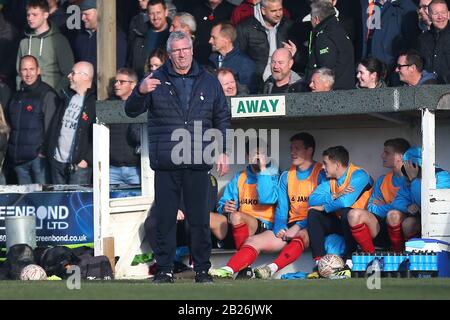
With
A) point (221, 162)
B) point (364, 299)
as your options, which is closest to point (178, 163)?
point (221, 162)

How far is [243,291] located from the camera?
30.8ft

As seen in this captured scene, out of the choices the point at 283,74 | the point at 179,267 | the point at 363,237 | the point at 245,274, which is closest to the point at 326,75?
the point at 283,74

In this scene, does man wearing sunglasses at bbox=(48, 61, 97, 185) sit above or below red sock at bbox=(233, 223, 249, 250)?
above

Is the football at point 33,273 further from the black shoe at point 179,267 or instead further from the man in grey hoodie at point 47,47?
the man in grey hoodie at point 47,47

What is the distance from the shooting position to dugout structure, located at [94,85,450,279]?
12.8 metres

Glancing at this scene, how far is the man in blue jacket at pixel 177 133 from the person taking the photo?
1067 cm

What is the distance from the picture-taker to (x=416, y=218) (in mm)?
13016

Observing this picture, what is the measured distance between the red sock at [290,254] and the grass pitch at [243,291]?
2717 mm

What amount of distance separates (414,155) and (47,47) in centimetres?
548

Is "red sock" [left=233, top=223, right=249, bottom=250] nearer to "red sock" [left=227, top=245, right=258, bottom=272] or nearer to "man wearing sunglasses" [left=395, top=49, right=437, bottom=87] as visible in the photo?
"red sock" [left=227, top=245, right=258, bottom=272]

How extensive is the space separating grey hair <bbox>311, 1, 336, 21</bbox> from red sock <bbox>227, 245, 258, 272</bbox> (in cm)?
266

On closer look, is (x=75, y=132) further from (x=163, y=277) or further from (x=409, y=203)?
(x=163, y=277)

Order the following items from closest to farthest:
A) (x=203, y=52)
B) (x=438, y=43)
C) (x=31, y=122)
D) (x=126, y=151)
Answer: (x=438, y=43)
(x=126, y=151)
(x=203, y=52)
(x=31, y=122)

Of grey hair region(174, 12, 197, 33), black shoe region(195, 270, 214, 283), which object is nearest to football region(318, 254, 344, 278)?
black shoe region(195, 270, 214, 283)
